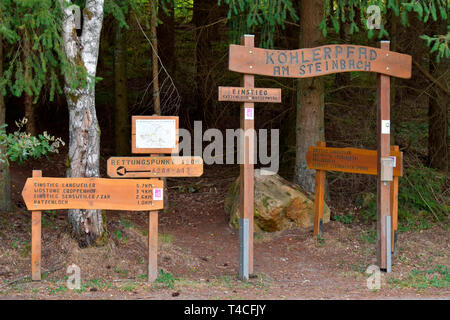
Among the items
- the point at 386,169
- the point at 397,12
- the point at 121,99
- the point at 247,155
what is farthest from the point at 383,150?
the point at 121,99

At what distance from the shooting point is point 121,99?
13328 mm

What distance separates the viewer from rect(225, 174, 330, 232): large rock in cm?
926

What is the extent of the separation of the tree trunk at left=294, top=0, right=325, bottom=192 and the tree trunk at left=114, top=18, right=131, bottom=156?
15.2 feet

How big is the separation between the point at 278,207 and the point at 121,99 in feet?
19.1

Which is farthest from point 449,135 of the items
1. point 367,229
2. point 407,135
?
point 367,229

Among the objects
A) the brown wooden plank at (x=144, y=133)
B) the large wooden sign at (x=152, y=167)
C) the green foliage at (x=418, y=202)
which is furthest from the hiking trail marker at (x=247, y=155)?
the green foliage at (x=418, y=202)

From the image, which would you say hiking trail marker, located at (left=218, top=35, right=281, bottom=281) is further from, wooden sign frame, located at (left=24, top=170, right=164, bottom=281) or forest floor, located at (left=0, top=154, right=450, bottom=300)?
wooden sign frame, located at (left=24, top=170, right=164, bottom=281)

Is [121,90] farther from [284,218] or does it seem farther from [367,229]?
[367,229]

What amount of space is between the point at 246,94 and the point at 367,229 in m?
4.35

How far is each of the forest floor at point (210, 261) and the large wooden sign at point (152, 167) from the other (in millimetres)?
1302

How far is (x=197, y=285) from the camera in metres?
6.49

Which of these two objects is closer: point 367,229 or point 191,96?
point 367,229

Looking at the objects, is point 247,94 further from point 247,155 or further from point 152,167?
point 152,167

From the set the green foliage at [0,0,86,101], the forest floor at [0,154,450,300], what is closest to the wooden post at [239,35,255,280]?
the forest floor at [0,154,450,300]
